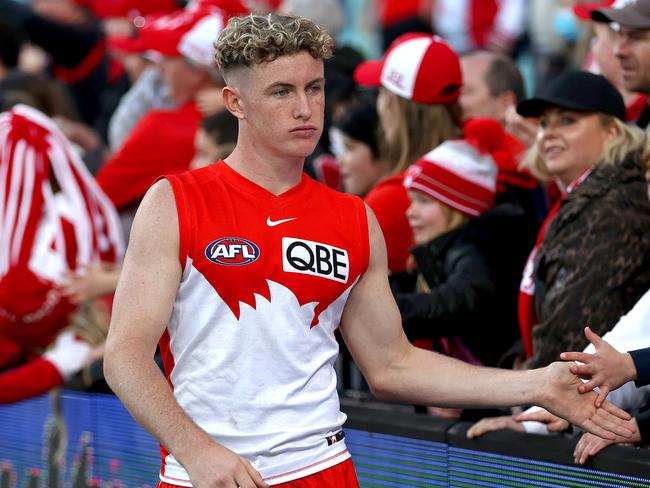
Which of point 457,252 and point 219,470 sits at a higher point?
point 219,470

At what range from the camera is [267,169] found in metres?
3.55

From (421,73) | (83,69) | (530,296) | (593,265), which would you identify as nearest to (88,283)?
(421,73)

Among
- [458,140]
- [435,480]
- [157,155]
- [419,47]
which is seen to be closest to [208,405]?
[435,480]

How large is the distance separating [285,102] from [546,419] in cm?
150

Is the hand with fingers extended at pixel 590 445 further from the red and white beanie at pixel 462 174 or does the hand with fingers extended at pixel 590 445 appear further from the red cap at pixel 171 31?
the red cap at pixel 171 31

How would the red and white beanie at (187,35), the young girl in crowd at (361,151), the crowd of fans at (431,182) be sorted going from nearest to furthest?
the crowd of fans at (431,182)
the young girl in crowd at (361,151)
the red and white beanie at (187,35)

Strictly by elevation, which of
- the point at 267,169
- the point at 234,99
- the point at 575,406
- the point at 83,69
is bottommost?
the point at 83,69

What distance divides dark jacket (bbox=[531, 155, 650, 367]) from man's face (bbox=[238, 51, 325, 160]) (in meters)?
1.40

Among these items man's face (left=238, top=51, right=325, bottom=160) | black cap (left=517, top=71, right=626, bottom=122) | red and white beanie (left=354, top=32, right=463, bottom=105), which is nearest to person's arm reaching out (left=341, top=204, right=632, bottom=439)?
man's face (left=238, top=51, right=325, bottom=160)

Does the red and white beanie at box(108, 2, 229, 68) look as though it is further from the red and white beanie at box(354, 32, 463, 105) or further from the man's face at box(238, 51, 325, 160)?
the man's face at box(238, 51, 325, 160)

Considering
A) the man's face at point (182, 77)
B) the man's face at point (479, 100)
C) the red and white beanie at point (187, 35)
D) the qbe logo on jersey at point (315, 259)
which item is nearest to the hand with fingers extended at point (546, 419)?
the qbe logo on jersey at point (315, 259)

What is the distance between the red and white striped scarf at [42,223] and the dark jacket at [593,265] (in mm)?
2974

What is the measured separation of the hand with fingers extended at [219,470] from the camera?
10.2ft

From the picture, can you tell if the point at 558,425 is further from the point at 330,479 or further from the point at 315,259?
the point at 315,259
